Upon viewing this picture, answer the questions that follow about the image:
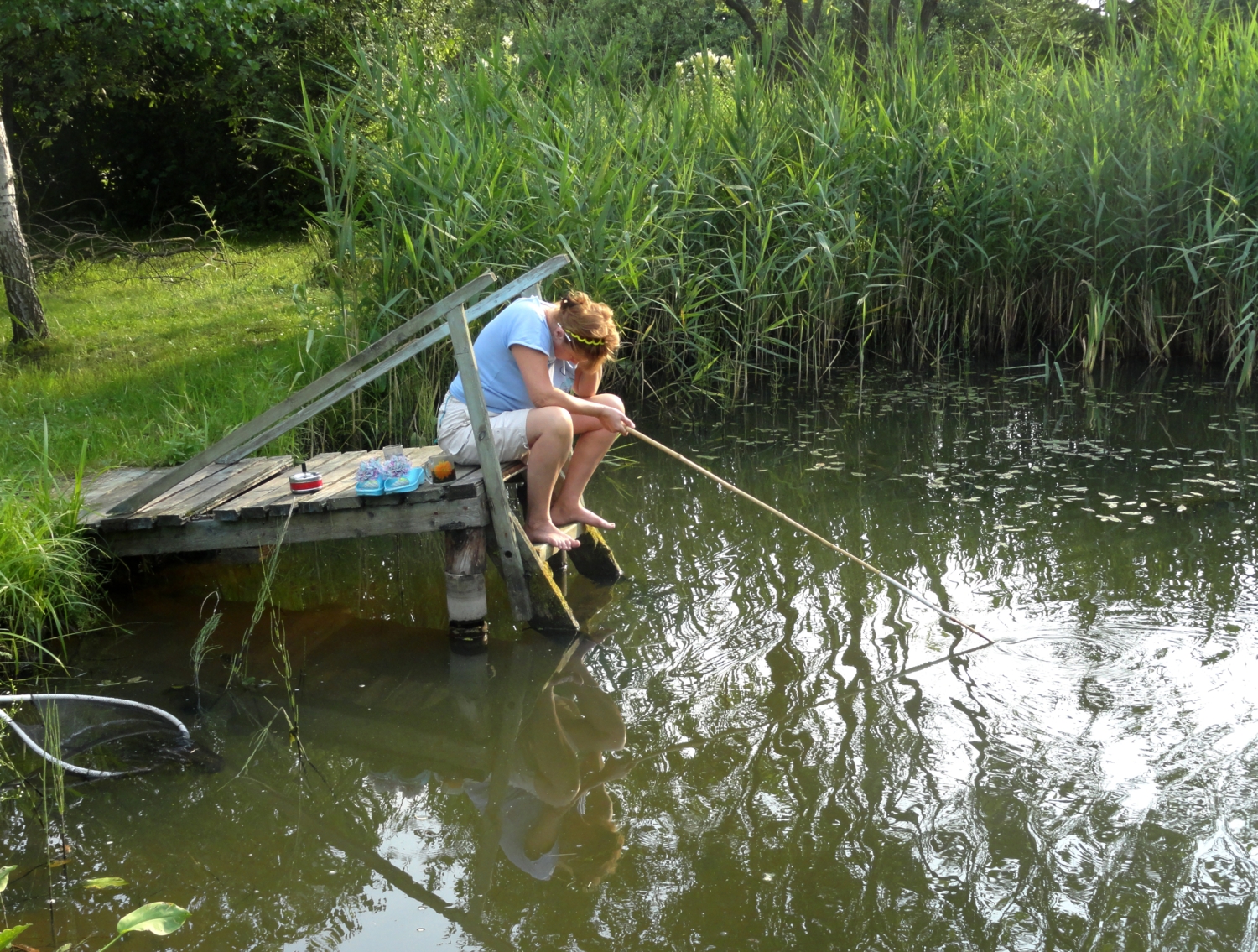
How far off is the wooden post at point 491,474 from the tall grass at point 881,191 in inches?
113

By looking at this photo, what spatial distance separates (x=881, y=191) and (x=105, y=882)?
7519mm

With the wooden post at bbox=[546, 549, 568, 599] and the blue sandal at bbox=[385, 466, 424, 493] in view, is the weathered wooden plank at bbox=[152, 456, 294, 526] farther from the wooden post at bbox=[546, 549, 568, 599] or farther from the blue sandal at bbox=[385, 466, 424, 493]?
the wooden post at bbox=[546, 549, 568, 599]

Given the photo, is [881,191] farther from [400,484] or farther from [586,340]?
[400,484]

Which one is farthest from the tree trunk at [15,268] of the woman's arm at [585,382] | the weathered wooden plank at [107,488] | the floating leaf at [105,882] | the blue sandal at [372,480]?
the floating leaf at [105,882]

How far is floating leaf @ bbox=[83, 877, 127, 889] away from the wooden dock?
1.67m

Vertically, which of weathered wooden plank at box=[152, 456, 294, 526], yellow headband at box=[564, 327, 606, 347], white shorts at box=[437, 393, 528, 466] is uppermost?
yellow headband at box=[564, 327, 606, 347]

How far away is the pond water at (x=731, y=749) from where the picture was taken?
278cm

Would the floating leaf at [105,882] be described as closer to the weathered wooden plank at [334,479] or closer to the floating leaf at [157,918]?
the floating leaf at [157,918]

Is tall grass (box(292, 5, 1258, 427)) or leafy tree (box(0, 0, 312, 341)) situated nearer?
tall grass (box(292, 5, 1258, 427))

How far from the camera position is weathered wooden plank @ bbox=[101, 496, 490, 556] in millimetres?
4391

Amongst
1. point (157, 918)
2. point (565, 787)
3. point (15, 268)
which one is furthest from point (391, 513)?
point (15, 268)

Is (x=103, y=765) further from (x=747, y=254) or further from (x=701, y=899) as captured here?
(x=747, y=254)

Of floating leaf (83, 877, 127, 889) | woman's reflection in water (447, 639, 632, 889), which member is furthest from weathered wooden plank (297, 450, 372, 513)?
floating leaf (83, 877, 127, 889)

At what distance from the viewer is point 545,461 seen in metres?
4.60
